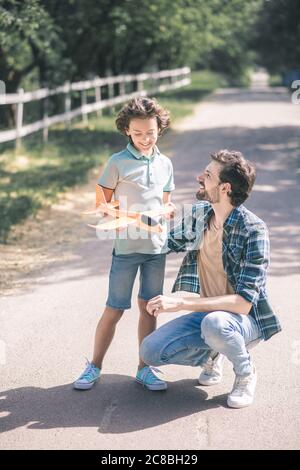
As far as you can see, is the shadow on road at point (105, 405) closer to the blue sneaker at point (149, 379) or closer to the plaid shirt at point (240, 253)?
the blue sneaker at point (149, 379)

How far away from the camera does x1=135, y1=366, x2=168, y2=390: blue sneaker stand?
4379 mm

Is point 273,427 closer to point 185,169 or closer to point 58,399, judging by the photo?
point 58,399

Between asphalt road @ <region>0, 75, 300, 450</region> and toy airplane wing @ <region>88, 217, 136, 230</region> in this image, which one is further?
toy airplane wing @ <region>88, 217, 136, 230</region>

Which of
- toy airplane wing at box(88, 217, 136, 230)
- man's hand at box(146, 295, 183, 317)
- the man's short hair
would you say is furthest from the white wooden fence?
man's hand at box(146, 295, 183, 317)

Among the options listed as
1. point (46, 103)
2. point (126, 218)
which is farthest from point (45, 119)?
point (126, 218)

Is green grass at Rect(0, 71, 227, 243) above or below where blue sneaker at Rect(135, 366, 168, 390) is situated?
below

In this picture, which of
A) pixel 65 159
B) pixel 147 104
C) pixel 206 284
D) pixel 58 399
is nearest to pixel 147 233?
pixel 206 284

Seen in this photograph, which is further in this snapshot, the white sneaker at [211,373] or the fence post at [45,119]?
the fence post at [45,119]

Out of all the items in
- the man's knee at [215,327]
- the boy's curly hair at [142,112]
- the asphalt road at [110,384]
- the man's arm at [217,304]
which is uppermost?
the boy's curly hair at [142,112]

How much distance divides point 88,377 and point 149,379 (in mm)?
356

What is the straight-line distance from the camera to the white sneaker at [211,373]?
4.46 metres

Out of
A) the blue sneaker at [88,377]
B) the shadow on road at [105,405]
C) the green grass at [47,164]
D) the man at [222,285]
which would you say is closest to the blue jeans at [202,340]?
the man at [222,285]

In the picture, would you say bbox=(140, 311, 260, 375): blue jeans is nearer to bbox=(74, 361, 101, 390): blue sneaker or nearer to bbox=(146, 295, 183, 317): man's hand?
bbox=(146, 295, 183, 317): man's hand

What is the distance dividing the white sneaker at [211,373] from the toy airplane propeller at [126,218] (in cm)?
85
